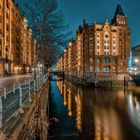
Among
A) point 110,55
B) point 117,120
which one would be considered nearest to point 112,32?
point 110,55

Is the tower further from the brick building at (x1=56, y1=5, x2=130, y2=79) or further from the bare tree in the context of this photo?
the bare tree

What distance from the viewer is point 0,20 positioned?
46.9 metres

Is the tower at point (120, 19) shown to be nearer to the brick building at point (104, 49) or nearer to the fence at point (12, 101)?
the brick building at point (104, 49)

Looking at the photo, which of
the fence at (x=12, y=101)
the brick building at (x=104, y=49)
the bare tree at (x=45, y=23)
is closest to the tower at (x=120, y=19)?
the brick building at (x=104, y=49)

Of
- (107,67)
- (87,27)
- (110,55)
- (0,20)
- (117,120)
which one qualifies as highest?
(87,27)

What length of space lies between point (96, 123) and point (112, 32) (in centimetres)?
6563

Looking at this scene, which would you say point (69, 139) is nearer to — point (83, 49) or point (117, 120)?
point (117, 120)

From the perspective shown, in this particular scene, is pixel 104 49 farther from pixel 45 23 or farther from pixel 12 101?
pixel 12 101

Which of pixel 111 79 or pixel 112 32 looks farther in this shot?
pixel 112 32

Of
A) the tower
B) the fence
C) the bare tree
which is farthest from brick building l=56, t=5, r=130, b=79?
the fence

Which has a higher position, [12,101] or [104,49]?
[104,49]

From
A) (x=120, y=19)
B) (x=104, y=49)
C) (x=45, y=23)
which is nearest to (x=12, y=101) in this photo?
(x=45, y=23)

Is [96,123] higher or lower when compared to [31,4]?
lower

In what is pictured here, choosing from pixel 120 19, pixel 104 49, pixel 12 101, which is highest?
pixel 120 19
